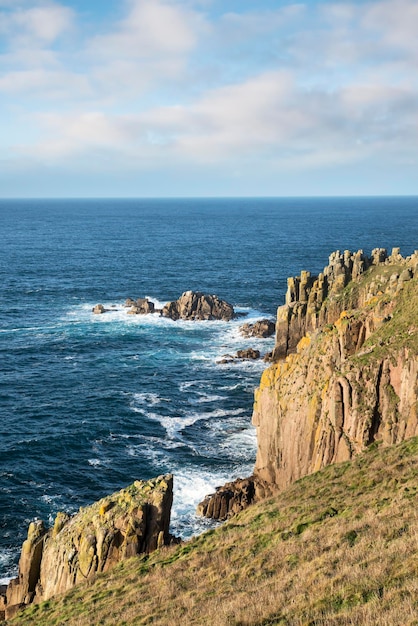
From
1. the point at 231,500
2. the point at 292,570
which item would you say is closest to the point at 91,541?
the point at 292,570

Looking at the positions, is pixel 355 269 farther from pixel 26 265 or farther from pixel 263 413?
pixel 26 265

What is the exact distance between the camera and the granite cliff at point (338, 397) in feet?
150

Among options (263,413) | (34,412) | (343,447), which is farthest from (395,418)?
(34,412)

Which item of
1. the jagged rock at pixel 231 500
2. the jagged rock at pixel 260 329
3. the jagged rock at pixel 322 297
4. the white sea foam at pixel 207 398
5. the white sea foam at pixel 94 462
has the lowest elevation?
the white sea foam at pixel 94 462

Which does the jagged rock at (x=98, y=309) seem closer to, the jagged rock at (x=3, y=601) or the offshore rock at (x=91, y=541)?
the jagged rock at (x=3, y=601)

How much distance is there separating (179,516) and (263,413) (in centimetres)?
1196

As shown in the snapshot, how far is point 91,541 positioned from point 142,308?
87.5 m

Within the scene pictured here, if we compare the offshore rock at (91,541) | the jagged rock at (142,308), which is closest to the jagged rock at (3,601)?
the offshore rock at (91,541)

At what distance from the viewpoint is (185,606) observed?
80.4 ft

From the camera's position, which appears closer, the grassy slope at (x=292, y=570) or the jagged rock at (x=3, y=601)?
the grassy slope at (x=292, y=570)

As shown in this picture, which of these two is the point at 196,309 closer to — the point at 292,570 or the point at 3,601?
the point at 3,601

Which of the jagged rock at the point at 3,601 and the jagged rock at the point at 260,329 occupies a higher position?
the jagged rock at the point at 260,329

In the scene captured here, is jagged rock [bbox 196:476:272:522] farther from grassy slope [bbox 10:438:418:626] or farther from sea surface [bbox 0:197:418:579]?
grassy slope [bbox 10:438:418:626]

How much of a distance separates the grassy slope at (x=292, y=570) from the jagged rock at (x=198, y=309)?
7696 centimetres
